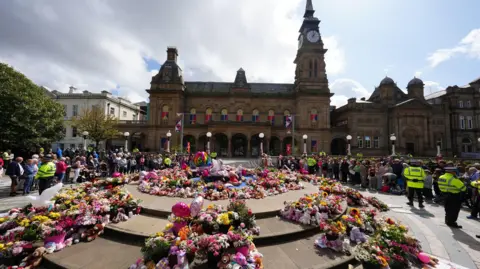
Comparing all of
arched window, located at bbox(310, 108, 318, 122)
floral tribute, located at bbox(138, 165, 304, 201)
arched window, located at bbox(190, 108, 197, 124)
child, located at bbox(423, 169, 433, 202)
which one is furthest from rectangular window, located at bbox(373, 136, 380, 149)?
floral tribute, located at bbox(138, 165, 304, 201)

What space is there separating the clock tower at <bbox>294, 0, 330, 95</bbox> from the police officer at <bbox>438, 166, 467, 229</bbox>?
103ft

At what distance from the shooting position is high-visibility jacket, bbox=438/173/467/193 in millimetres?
6383

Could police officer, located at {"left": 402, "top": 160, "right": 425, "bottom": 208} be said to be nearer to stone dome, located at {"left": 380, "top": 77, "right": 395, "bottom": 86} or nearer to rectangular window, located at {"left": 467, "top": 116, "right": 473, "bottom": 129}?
stone dome, located at {"left": 380, "top": 77, "right": 395, "bottom": 86}

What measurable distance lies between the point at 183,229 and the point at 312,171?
51.2 ft

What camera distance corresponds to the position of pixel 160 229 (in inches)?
183

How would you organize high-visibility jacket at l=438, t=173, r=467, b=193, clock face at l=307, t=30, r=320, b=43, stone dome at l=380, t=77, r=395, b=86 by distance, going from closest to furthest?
high-visibility jacket at l=438, t=173, r=467, b=193 → stone dome at l=380, t=77, r=395, b=86 → clock face at l=307, t=30, r=320, b=43

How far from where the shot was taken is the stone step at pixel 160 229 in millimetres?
4449

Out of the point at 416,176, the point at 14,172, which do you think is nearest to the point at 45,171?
the point at 14,172

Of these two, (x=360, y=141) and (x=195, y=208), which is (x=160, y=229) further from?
(x=360, y=141)

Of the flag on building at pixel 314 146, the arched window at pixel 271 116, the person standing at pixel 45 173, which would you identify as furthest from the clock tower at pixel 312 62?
the person standing at pixel 45 173

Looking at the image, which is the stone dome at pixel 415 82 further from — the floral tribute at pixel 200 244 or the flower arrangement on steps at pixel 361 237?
the floral tribute at pixel 200 244

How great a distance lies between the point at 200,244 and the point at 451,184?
7918 mm

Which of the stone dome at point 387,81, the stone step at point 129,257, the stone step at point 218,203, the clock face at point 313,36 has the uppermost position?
the clock face at point 313,36

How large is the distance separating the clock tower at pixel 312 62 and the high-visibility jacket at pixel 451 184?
31217 millimetres
